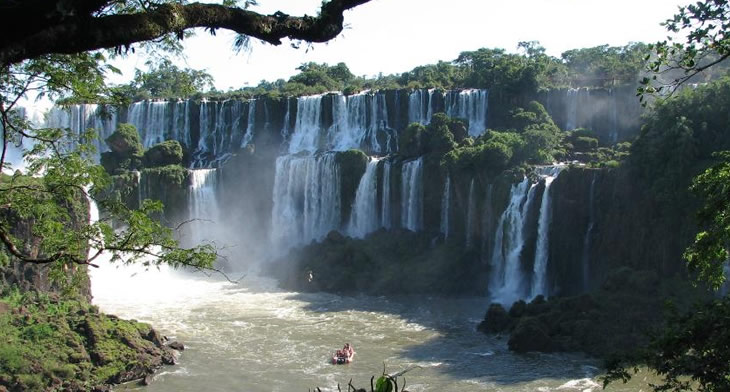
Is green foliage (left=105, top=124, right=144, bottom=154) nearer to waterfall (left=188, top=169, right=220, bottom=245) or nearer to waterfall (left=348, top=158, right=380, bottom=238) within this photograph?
waterfall (left=188, top=169, right=220, bottom=245)

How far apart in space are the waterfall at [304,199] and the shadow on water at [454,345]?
6.87 m

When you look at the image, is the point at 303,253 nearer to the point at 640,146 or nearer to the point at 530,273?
the point at 530,273

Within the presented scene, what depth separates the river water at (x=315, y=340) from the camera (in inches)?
758

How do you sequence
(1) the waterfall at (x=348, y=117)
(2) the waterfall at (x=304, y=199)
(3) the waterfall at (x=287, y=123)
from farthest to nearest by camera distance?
(3) the waterfall at (x=287, y=123) → (1) the waterfall at (x=348, y=117) → (2) the waterfall at (x=304, y=199)

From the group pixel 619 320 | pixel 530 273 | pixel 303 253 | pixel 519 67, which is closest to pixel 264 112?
pixel 303 253

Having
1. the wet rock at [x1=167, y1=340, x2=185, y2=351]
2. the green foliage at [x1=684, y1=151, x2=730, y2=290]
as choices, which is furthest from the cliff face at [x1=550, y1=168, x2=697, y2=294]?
the green foliage at [x1=684, y1=151, x2=730, y2=290]

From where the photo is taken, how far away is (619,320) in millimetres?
22266

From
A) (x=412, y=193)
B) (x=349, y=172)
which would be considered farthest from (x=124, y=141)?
(x=412, y=193)

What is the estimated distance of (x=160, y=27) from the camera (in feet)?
16.8

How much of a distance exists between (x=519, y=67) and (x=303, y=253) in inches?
678

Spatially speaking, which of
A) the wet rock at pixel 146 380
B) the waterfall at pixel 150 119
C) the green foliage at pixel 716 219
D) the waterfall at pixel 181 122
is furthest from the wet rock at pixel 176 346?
the waterfall at pixel 150 119

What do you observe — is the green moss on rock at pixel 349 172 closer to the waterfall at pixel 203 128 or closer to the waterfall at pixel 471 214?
the waterfall at pixel 471 214

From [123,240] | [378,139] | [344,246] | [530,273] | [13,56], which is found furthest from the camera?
[378,139]

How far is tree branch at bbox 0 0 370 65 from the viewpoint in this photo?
4.55m
